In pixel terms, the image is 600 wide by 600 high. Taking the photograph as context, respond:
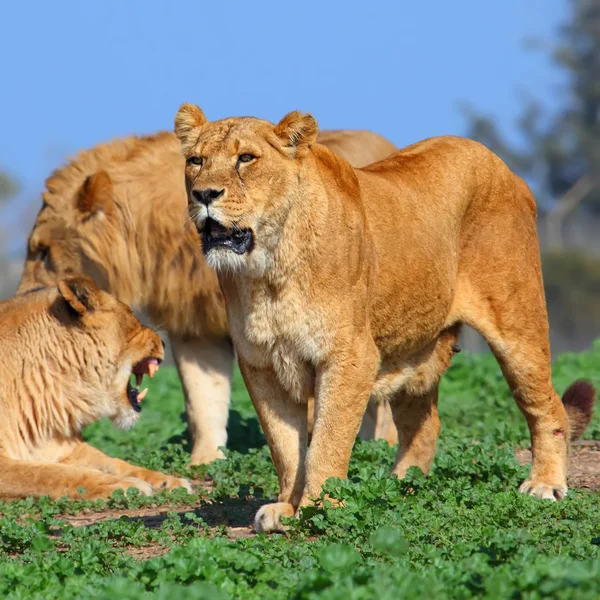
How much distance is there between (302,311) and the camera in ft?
14.5

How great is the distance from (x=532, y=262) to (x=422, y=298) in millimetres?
744

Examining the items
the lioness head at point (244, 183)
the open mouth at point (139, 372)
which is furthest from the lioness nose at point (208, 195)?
the open mouth at point (139, 372)

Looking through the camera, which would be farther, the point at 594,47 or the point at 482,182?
the point at 594,47

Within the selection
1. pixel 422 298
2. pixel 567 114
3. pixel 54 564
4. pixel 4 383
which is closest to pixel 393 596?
pixel 54 564

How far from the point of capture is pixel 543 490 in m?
5.11

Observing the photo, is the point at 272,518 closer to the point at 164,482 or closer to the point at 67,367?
the point at 164,482

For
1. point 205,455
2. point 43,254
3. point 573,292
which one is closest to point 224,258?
point 205,455

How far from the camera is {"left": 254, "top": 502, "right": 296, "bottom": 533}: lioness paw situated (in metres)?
4.38

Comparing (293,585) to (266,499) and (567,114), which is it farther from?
(567,114)

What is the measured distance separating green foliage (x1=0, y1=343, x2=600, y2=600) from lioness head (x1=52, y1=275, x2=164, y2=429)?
2.05 ft

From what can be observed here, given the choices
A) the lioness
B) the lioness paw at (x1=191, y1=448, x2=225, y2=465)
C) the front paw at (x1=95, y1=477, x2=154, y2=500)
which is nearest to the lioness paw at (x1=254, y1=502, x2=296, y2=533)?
the front paw at (x1=95, y1=477, x2=154, y2=500)

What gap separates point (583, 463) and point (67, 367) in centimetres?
258

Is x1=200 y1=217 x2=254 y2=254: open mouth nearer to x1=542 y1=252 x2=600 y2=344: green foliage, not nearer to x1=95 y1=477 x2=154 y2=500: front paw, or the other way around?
x1=95 y1=477 x2=154 y2=500: front paw

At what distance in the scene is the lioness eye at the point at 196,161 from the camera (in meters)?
4.41
